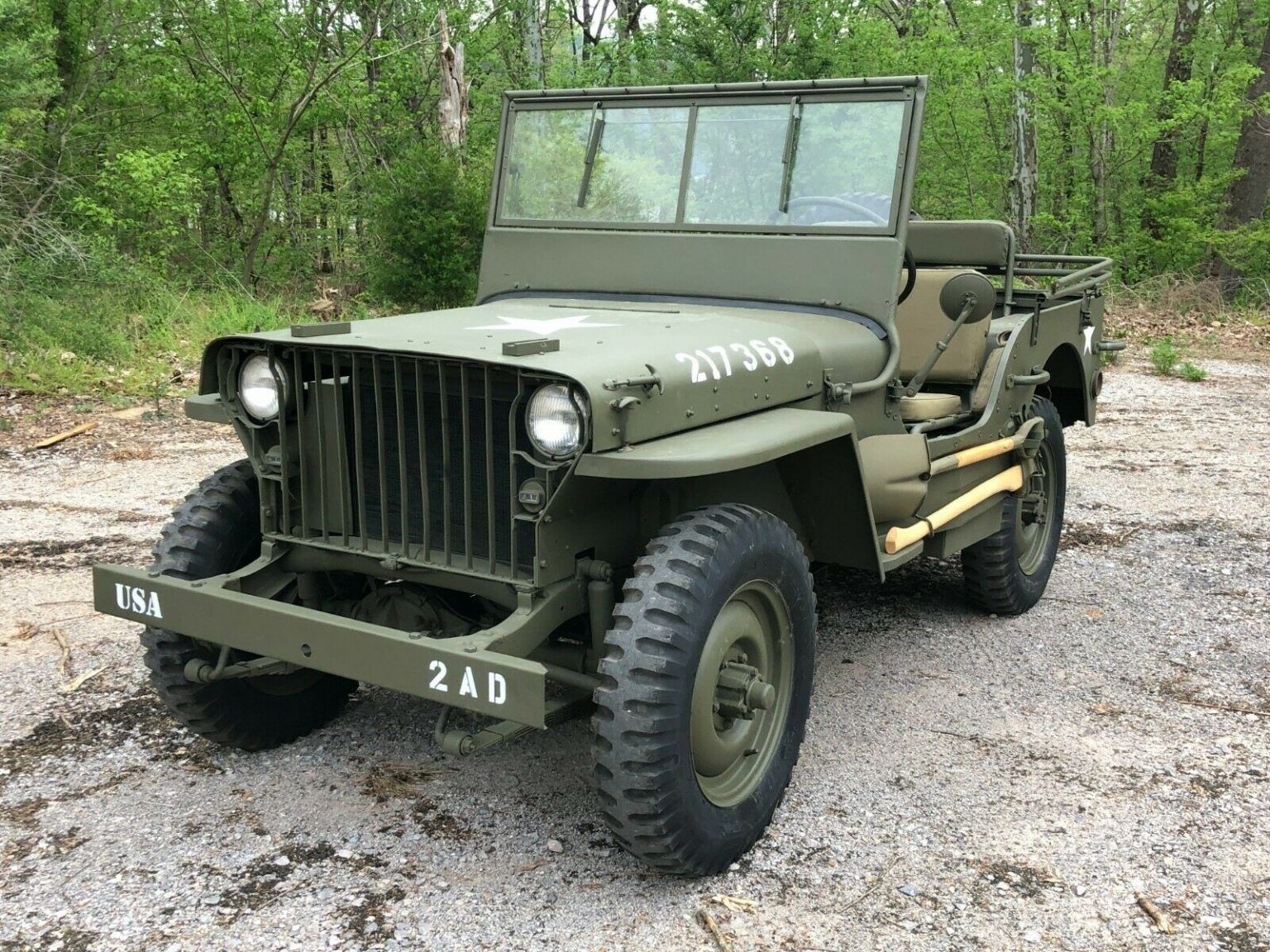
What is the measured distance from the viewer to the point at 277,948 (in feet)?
8.46

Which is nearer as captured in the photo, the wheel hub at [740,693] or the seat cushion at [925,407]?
the wheel hub at [740,693]

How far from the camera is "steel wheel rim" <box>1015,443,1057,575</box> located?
16.7 ft

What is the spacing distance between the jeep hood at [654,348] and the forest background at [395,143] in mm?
6323

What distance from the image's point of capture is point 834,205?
3926mm

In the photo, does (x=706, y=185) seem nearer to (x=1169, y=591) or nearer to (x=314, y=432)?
(x=314, y=432)

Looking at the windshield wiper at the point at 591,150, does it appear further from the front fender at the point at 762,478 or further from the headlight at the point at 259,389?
the headlight at the point at 259,389

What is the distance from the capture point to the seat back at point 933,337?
4.67m

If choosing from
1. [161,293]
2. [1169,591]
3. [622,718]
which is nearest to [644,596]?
[622,718]

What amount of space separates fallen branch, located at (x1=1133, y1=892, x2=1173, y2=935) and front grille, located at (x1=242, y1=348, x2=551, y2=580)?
5.30 ft

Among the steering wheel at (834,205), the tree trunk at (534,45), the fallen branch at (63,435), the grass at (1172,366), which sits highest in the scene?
the tree trunk at (534,45)

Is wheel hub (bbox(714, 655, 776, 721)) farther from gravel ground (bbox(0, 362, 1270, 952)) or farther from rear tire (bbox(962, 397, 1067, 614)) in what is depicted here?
rear tire (bbox(962, 397, 1067, 614))

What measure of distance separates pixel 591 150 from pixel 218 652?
6.85 feet

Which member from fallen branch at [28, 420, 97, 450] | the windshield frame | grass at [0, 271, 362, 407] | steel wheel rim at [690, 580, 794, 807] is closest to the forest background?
grass at [0, 271, 362, 407]

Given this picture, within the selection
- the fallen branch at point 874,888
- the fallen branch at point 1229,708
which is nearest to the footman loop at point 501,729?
the fallen branch at point 874,888
